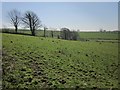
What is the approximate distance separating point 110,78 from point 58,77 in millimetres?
4540

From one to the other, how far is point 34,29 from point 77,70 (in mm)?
55581

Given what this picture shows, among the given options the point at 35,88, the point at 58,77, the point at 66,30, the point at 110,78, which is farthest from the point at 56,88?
the point at 66,30

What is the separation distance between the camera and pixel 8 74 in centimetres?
1167

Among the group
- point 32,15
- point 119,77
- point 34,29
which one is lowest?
point 119,77

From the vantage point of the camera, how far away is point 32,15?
2675 inches

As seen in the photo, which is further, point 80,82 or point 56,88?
point 80,82

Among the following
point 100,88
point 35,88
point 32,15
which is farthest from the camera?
point 32,15

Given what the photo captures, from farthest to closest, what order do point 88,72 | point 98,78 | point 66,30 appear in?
point 66,30, point 88,72, point 98,78

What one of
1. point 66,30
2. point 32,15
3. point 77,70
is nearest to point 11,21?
point 32,15

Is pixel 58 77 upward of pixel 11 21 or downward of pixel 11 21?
downward

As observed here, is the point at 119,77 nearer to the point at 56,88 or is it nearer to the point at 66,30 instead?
the point at 56,88

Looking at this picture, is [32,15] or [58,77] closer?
[58,77]

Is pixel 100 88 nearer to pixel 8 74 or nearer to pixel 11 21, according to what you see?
pixel 8 74

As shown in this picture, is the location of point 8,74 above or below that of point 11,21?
below
